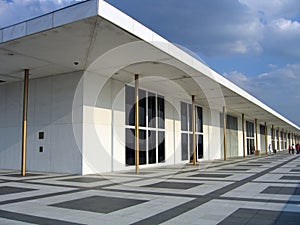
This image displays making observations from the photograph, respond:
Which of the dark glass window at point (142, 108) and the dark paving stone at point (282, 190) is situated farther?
the dark glass window at point (142, 108)

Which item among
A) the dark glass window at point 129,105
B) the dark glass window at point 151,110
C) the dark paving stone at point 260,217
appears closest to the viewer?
the dark paving stone at point 260,217

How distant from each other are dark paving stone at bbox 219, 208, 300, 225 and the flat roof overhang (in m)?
5.86

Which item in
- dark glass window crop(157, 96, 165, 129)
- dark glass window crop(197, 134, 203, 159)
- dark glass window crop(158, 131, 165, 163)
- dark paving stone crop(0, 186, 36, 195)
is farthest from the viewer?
dark glass window crop(197, 134, 203, 159)

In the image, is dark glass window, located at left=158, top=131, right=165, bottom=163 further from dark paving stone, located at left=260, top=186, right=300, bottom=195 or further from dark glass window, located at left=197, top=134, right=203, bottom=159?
dark paving stone, located at left=260, top=186, right=300, bottom=195

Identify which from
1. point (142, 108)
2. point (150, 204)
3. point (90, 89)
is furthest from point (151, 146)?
point (150, 204)

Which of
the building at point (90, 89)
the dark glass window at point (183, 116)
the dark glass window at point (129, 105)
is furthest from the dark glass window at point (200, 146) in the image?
the dark glass window at point (129, 105)

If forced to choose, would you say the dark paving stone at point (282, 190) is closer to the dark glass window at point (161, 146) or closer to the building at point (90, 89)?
the building at point (90, 89)

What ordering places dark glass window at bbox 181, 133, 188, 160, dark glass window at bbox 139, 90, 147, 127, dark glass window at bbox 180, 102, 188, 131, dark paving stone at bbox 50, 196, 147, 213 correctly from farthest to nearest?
dark glass window at bbox 180, 102, 188, 131
dark glass window at bbox 181, 133, 188, 160
dark glass window at bbox 139, 90, 147, 127
dark paving stone at bbox 50, 196, 147, 213

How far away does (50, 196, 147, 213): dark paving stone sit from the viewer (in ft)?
22.2

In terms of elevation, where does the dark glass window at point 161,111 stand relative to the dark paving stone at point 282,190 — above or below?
above

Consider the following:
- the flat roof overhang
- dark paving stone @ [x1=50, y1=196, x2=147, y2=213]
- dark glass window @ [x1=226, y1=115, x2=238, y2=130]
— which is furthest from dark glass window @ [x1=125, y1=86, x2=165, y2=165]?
dark glass window @ [x1=226, y1=115, x2=238, y2=130]

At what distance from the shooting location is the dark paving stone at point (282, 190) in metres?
8.81

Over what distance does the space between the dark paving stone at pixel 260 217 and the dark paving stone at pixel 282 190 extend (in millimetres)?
2691

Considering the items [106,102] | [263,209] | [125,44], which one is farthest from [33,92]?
[263,209]
